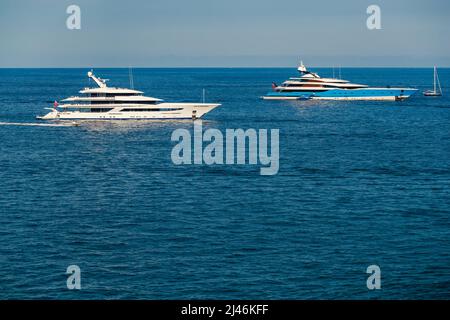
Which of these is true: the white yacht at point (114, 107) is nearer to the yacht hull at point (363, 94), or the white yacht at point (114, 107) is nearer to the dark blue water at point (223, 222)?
the dark blue water at point (223, 222)

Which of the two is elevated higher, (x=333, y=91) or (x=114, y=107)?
(x=333, y=91)

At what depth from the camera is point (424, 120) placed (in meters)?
114

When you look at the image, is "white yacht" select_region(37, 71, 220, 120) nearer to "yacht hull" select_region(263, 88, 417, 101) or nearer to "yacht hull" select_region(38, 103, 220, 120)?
"yacht hull" select_region(38, 103, 220, 120)

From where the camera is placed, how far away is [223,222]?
1729 inches

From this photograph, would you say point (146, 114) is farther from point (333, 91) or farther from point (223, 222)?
point (223, 222)

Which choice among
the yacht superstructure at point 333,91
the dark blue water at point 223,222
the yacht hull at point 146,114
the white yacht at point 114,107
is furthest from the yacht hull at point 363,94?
the dark blue water at point 223,222

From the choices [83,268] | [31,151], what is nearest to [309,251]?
[83,268]

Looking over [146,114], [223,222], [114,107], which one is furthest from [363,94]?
[223,222]

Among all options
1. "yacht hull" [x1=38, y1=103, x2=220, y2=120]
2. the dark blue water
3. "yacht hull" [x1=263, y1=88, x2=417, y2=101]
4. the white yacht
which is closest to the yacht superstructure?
"yacht hull" [x1=263, y1=88, x2=417, y2=101]

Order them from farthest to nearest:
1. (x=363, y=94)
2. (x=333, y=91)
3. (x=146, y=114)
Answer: (x=333, y=91) < (x=363, y=94) < (x=146, y=114)

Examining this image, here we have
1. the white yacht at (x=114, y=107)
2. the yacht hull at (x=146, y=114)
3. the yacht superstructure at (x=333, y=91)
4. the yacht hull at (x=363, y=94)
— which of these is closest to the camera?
the white yacht at (x=114, y=107)

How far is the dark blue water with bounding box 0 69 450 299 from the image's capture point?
33.4 metres

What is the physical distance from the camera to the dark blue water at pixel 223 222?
3338 centimetres
